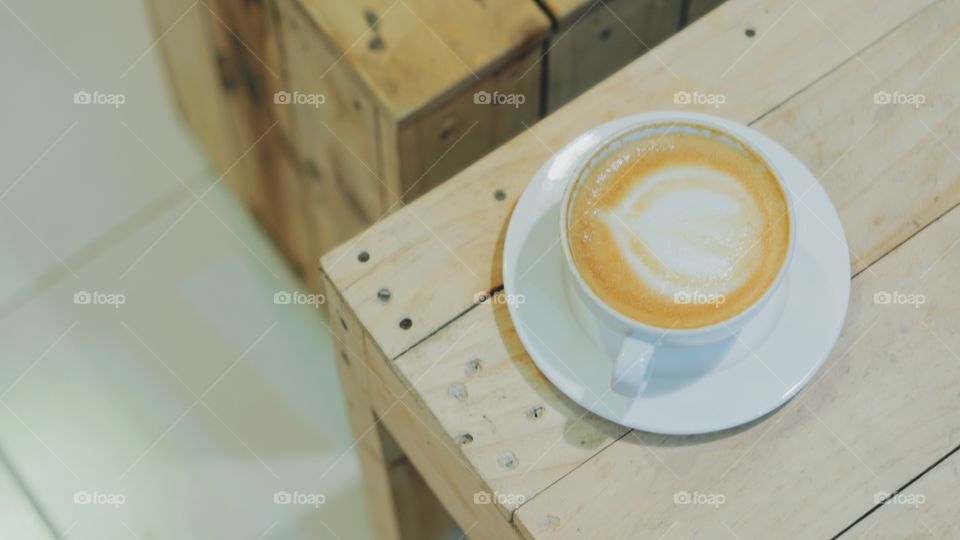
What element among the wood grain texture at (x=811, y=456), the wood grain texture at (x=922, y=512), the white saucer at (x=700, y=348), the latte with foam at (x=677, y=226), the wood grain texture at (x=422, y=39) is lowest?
the wood grain texture at (x=922, y=512)

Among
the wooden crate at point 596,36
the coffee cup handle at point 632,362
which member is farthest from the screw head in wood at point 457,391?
the wooden crate at point 596,36

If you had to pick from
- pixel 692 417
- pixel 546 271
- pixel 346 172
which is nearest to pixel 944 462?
pixel 692 417

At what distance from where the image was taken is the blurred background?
1.13 metres

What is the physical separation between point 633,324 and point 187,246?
1.10 meters

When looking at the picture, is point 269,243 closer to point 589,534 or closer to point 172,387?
point 172,387

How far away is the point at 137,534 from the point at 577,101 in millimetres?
937

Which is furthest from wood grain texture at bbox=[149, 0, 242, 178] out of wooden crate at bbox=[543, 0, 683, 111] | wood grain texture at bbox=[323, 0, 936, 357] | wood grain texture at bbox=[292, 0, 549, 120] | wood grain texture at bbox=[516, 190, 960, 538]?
wood grain texture at bbox=[516, 190, 960, 538]

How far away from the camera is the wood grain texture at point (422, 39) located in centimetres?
97

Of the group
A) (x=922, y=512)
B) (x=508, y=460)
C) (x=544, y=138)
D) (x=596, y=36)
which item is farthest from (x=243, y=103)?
(x=922, y=512)

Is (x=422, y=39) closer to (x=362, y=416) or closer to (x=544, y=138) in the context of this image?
(x=544, y=138)

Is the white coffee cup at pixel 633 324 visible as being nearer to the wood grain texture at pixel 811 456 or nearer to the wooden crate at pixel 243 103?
the wood grain texture at pixel 811 456

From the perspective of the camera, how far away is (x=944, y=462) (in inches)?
29.1

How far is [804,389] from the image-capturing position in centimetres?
76

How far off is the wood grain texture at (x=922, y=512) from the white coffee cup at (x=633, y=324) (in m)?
0.15
